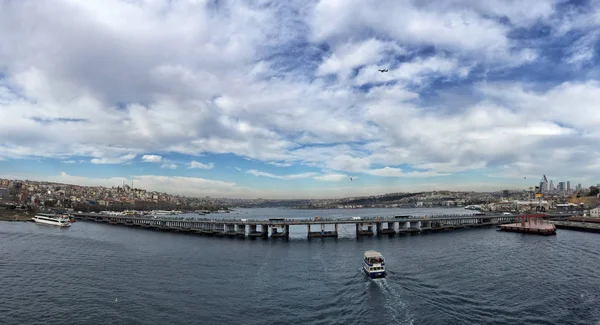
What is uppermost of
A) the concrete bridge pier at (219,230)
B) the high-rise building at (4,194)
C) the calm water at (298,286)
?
the high-rise building at (4,194)

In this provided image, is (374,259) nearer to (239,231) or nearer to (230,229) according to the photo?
(239,231)

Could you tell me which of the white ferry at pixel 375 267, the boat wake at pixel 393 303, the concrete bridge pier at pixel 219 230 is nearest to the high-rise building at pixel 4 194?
the concrete bridge pier at pixel 219 230

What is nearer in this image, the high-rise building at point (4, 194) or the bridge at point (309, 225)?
the bridge at point (309, 225)

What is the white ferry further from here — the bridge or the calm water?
the bridge

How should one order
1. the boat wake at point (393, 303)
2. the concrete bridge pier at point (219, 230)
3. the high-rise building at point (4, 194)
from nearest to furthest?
1. the boat wake at point (393, 303)
2. the concrete bridge pier at point (219, 230)
3. the high-rise building at point (4, 194)

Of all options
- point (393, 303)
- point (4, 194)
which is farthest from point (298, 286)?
point (4, 194)

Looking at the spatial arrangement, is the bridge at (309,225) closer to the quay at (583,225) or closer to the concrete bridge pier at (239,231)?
the concrete bridge pier at (239,231)

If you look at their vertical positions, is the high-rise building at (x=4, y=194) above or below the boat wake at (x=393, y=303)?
above

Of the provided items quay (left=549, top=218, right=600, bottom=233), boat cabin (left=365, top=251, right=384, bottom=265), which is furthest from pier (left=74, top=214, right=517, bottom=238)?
boat cabin (left=365, top=251, right=384, bottom=265)
